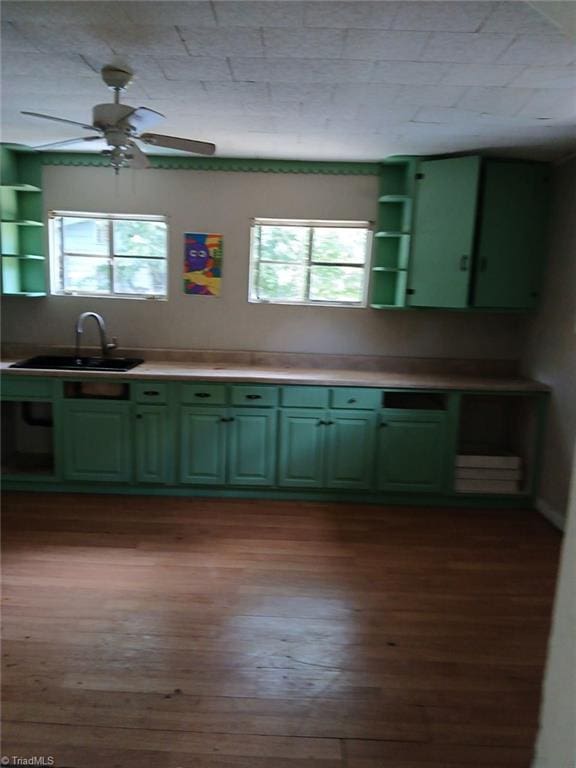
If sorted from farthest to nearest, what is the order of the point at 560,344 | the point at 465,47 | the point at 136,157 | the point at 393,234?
the point at 393,234
the point at 560,344
the point at 136,157
the point at 465,47

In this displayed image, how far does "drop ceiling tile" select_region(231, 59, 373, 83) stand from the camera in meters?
2.11

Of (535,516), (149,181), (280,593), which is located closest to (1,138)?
(149,181)

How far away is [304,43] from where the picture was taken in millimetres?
1941

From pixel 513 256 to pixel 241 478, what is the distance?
2496 mm

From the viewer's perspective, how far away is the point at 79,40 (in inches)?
78.8

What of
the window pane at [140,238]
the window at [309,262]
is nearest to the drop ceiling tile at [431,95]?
the window at [309,262]

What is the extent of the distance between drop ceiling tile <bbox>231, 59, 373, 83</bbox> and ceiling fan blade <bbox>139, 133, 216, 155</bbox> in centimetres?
33

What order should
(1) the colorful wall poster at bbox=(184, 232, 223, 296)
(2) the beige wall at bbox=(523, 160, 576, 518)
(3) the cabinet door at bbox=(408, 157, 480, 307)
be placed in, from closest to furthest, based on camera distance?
(2) the beige wall at bbox=(523, 160, 576, 518), (3) the cabinet door at bbox=(408, 157, 480, 307), (1) the colorful wall poster at bbox=(184, 232, 223, 296)

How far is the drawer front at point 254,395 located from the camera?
3477 millimetres

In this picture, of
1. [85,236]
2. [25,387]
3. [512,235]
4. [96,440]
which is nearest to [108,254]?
[85,236]

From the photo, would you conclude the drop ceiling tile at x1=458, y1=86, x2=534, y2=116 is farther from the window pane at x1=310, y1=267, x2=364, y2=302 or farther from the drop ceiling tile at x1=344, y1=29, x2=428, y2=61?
the window pane at x1=310, y1=267, x2=364, y2=302

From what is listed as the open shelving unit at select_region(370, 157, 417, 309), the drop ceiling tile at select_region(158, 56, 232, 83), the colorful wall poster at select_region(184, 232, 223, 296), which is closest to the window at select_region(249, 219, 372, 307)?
the open shelving unit at select_region(370, 157, 417, 309)

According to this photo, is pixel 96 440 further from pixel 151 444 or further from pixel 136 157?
pixel 136 157

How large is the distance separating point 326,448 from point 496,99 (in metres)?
2.28
